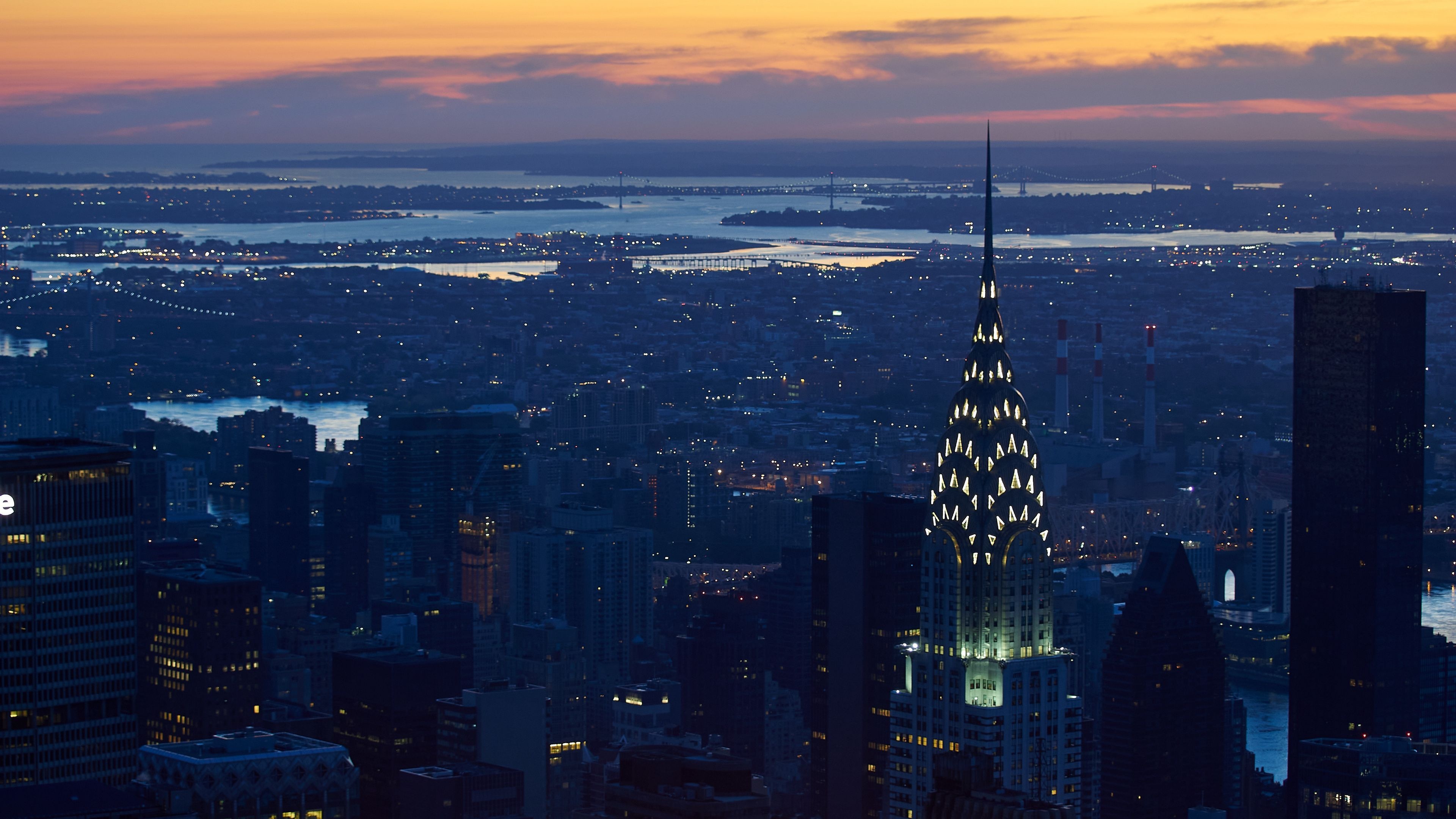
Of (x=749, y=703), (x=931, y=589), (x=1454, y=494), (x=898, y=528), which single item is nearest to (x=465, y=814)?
(x=898, y=528)

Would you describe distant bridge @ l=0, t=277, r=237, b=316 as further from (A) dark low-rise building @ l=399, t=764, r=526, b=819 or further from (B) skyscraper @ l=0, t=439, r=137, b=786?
(B) skyscraper @ l=0, t=439, r=137, b=786

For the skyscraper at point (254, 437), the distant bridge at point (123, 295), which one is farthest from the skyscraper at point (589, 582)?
the distant bridge at point (123, 295)

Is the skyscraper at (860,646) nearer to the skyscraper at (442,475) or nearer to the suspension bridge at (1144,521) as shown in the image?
the suspension bridge at (1144,521)

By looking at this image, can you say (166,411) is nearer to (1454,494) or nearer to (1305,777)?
(1454,494)

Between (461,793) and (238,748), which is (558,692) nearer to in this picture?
(461,793)

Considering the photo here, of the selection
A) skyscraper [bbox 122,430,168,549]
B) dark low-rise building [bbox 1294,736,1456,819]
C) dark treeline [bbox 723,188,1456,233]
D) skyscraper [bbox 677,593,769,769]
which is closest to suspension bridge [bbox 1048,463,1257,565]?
dark treeline [bbox 723,188,1456,233]

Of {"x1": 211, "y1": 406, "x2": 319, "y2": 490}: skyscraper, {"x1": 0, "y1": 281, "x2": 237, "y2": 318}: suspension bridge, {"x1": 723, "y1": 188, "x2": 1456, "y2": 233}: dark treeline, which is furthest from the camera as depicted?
{"x1": 0, "y1": 281, "x2": 237, "y2": 318}: suspension bridge

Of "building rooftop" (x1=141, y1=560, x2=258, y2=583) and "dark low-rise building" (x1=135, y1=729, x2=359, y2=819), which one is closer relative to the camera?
"dark low-rise building" (x1=135, y1=729, x2=359, y2=819)
